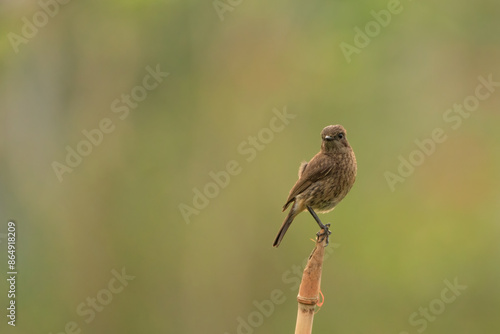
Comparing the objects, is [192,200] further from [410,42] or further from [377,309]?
[410,42]

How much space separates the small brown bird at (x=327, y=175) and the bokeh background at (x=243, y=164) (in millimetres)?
4346

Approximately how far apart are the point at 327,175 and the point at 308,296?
63.1 inches

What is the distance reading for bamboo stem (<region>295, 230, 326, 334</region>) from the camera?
2.99 metres

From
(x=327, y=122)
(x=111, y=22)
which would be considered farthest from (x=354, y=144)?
(x=111, y=22)

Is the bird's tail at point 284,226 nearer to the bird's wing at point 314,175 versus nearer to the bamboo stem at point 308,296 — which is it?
the bird's wing at point 314,175

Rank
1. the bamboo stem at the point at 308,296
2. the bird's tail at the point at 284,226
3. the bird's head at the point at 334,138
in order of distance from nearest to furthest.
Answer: the bamboo stem at the point at 308,296
the bird's tail at the point at 284,226
the bird's head at the point at 334,138

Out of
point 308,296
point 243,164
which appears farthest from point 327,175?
point 243,164

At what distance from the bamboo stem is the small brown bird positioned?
133cm

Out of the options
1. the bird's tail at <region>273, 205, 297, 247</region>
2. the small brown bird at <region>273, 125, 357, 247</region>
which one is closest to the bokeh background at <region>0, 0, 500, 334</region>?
the small brown bird at <region>273, 125, 357, 247</region>

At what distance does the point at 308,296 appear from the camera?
308cm

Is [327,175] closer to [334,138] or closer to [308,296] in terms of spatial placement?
[334,138]

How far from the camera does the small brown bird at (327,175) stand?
455cm

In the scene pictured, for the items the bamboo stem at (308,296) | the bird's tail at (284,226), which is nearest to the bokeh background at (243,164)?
the bird's tail at (284,226)

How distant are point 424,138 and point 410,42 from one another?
138cm
